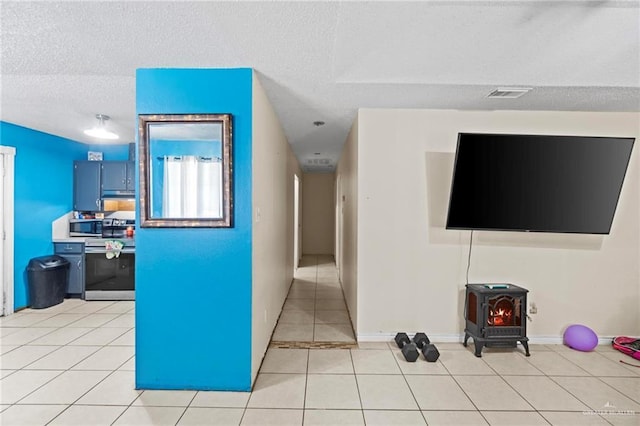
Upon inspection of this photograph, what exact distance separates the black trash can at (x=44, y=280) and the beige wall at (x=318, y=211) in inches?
229

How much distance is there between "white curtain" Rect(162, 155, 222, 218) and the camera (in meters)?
2.38

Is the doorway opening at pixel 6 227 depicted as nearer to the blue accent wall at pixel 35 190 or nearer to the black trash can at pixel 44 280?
the blue accent wall at pixel 35 190

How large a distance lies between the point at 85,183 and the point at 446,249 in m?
5.36

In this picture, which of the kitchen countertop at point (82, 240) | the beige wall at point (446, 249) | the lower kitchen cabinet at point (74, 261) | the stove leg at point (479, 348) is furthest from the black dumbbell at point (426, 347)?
the lower kitchen cabinet at point (74, 261)

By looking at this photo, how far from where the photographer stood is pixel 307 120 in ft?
12.2

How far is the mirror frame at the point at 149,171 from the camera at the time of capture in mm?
2348

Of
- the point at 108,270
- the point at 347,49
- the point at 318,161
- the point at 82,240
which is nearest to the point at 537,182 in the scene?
the point at 347,49

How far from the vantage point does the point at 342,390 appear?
2432 millimetres

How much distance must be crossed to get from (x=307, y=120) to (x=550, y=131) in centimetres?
258

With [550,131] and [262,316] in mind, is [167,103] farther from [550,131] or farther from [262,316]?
[550,131]

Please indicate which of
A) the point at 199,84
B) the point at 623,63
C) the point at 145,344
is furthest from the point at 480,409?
the point at 199,84

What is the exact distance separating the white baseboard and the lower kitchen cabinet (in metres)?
4.22

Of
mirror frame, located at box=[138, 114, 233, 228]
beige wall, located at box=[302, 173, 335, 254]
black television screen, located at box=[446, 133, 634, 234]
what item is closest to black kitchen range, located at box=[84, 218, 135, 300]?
mirror frame, located at box=[138, 114, 233, 228]

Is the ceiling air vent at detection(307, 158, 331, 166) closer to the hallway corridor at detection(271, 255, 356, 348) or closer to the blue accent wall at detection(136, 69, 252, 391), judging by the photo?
the hallway corridor at detection(271, 255, 356, 348)
